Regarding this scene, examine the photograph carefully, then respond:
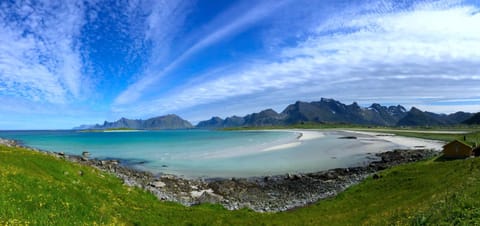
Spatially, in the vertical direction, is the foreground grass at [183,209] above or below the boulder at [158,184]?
above

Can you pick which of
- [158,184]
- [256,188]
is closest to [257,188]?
[256,188]

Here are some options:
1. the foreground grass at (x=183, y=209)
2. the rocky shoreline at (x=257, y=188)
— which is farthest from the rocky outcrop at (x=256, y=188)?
the foreground grass at (x=183, y=209)

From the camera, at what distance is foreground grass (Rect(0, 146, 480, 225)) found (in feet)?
45.9

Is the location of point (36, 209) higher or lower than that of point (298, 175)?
higher

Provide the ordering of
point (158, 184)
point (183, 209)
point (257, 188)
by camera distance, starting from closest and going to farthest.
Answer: point (183, 209)
point (257, 188)
point (158, 184)

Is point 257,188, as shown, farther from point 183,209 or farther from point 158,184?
point 183,209

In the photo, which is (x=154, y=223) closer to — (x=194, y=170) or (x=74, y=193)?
(x=74, y=193)

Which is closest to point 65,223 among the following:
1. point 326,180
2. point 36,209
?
point 36,209

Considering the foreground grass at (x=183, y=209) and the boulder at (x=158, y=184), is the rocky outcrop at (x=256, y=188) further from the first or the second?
the foreground grass at (x=183, y=209)

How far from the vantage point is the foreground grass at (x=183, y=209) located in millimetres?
13977

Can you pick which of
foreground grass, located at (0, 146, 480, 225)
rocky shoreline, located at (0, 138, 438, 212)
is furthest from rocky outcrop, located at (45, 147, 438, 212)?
foreground grass, located at (0, 146, 480, 225)

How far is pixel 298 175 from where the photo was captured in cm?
5138

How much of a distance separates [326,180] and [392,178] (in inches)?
457

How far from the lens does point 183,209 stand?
88.9ft
